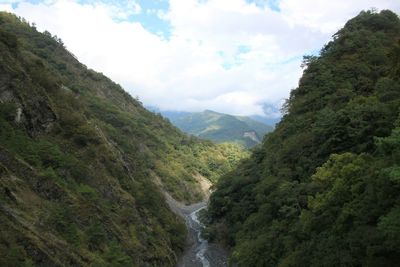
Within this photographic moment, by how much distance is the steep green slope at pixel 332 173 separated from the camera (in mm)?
35156

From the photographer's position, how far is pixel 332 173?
45.0 metres

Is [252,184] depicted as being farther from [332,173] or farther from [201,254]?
[332,173]

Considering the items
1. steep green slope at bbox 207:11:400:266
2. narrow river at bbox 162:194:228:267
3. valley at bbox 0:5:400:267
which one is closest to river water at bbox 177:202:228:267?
narrow river at bbox 162:194:228:267

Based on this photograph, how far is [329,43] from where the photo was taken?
315ft

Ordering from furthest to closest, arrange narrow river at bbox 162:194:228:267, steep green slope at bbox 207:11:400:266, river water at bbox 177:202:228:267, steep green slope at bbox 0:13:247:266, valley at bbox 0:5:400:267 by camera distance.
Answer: narrow river at bbox 162:194:228:267 < river water at bbox 177:202:228:267 < steep green slope at bbox 0:13:247:266 < valley at bbox 0:5:400:267 < steep green slope at bbox 207:11:400:266

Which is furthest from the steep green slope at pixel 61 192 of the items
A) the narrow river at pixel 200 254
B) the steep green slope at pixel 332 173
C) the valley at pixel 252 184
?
the steep green slope at pixel 332 173

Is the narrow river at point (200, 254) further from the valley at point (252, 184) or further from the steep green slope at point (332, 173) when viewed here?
the steep green slope at point (332, 173)

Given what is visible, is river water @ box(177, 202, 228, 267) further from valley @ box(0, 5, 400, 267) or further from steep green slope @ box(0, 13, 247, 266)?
steep green slope @ box(0, 13, 247, 266)

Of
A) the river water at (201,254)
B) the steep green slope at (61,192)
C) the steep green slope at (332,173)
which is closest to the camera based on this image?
the steep green slope at (332,173)

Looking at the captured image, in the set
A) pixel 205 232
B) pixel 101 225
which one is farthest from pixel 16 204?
pixel 205 232

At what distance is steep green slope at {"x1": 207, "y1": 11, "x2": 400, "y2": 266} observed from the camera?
35156 millimetres

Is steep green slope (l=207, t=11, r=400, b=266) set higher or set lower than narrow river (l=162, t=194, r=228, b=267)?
higher

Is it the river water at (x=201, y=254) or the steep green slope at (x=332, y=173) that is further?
the river water at (x=201, y=254)

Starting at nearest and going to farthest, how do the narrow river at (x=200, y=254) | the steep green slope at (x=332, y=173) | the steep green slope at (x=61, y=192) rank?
the steep green slope at (x=332, y=173), the steep green slope at (x=61, y=192), the narrow river at (x=200, y=254)
